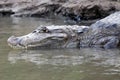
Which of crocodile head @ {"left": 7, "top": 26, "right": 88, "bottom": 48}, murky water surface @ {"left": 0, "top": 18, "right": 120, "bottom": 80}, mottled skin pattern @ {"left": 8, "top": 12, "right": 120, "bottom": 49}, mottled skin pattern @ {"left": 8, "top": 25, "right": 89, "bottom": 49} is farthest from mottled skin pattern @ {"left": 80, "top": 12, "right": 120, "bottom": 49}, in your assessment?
murky water surface @ {"left": 0, "top": 18, "right": 120, "bottom": 80}

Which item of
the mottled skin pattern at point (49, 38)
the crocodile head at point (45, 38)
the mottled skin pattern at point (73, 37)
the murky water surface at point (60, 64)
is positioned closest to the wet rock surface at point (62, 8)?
the mottled skin pattern at point (73, 37)

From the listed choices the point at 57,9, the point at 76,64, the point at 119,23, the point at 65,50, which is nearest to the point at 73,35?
the point at 65,50

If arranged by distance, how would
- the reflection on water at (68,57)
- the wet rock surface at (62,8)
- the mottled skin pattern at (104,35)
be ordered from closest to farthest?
the reflection on water at (68,57)
the mottled skin pattern at (104,35)
the wet rock surface at (62,8)

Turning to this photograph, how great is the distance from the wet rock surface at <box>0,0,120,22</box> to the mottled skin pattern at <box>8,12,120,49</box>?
6.12 metres

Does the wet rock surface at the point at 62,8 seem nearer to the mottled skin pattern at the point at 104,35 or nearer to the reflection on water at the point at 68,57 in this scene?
the mottled skin pattern at the point at 104,35

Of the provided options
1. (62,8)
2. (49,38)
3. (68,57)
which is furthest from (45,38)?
(62,8)

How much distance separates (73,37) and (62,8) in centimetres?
902

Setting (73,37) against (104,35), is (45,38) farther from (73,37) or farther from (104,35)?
(104,35)

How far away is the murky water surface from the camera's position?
691cm

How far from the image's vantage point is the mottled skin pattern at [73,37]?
33.0ft

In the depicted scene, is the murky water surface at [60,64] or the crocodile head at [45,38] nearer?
the murky water surface at [60,64]

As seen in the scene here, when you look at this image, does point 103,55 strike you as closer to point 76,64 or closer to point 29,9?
point 76,64

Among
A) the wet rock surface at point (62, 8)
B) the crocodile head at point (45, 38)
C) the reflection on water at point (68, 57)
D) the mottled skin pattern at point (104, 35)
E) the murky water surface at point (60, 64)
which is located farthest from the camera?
the wet rock surface at point (62, 8)

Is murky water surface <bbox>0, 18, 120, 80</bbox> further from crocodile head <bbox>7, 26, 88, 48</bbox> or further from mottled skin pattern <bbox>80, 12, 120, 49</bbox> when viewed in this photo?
mottled skin pattern <bbox>80, 12, 120, 49</bbox>
